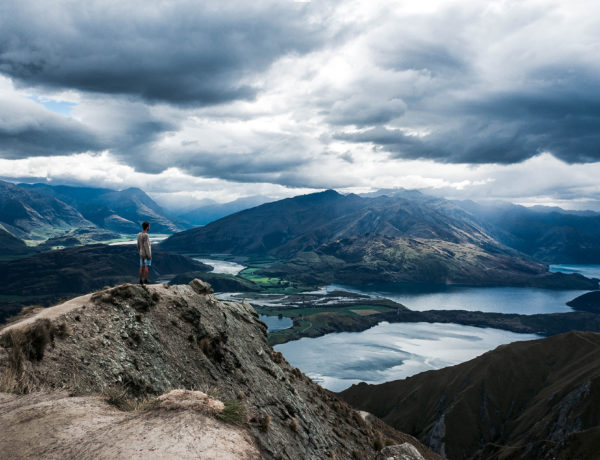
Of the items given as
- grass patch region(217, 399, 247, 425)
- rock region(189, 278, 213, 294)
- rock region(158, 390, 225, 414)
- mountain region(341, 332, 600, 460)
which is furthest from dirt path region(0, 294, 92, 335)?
mountain region(341, 332, 600, 460)

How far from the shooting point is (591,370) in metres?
109

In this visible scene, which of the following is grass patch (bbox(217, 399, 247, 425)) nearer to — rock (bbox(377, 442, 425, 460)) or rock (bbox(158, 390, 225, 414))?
rock (bbox(158, 390, 225, 414))

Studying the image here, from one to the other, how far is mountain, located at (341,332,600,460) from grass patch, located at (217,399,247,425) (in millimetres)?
82240

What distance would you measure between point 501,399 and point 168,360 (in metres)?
130

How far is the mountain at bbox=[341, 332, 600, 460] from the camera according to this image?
90.4 metres

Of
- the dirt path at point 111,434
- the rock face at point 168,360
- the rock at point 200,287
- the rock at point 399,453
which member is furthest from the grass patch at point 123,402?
the rock at point 200,287

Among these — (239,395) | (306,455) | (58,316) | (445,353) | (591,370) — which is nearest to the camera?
(58,316)

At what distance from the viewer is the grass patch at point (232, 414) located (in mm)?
12883

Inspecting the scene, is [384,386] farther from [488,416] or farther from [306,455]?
[306,455]

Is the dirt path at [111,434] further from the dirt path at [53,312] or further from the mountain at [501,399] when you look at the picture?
the mountain at [501,399]

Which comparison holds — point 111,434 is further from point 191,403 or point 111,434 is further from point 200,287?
point 200,287

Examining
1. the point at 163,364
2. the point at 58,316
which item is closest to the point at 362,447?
the point at 163,364

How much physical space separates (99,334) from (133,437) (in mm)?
10939

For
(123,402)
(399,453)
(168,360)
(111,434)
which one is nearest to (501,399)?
(399,453)
